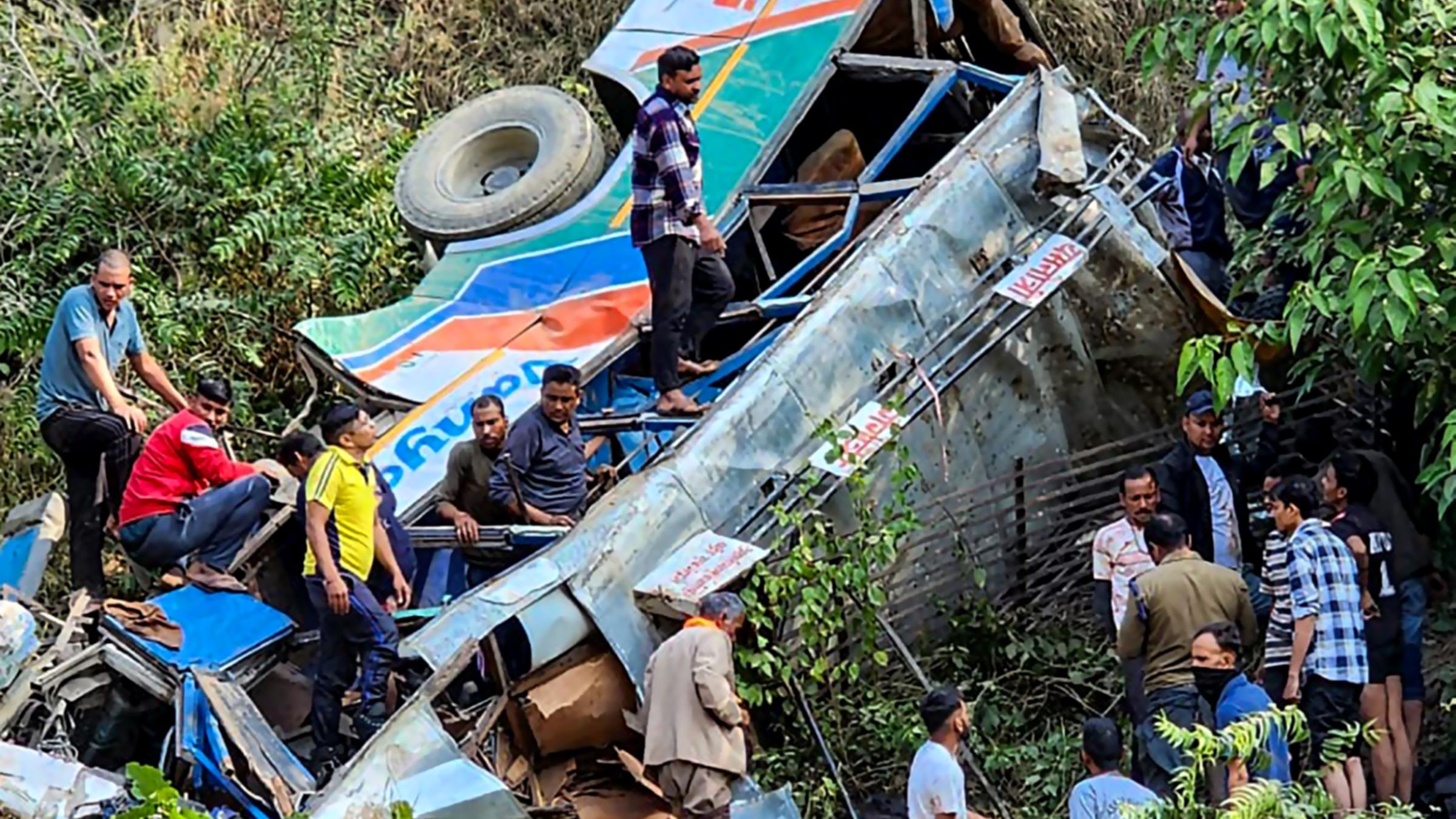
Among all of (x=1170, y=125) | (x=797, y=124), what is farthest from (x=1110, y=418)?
(x=1170, y=125)

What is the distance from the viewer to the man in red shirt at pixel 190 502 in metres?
8.82

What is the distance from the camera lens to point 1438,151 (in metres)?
7.70

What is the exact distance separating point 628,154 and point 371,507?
345 cm

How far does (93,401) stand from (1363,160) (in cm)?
532

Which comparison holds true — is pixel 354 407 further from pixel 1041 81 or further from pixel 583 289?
pixel 1041 81

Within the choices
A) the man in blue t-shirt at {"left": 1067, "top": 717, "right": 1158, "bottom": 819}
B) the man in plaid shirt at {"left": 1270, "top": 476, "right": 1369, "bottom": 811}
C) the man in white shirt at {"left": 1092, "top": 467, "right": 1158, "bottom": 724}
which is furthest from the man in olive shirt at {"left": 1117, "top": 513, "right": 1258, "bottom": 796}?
the man in blue t-shirt at {"left": 1067, "top": 717, "right": 1158, "bottom": 819}

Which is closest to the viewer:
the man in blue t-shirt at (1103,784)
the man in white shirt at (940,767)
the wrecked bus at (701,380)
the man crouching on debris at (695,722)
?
the man in blue t-shirt at (1103,784)

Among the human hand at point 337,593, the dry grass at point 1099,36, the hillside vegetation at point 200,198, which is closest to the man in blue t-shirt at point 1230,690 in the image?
the human hand at point 337,593

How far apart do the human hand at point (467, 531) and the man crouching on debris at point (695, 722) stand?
1.51 m

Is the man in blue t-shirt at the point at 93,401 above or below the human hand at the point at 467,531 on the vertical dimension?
above

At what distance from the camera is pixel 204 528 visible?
886cm

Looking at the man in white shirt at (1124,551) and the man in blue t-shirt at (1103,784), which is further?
the man in white shirt at (1124,551)

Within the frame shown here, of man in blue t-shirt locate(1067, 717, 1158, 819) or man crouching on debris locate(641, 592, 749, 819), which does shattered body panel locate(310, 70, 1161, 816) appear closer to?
man crouching on debris locate(641, 592, 749, 819)

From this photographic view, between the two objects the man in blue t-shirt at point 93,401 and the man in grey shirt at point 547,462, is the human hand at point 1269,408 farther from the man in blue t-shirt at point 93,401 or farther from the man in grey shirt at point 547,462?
the man in blue t-shirt at point 93,401
